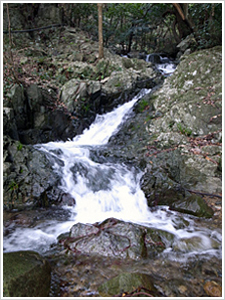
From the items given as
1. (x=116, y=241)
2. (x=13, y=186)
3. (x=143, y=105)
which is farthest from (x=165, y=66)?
(x=116, y=241)

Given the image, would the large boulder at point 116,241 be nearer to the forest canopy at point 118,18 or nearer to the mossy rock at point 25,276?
the mossy rock at point 25,276

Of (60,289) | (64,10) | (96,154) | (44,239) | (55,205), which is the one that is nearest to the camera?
(60,289)

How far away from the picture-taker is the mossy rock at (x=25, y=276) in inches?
83.1

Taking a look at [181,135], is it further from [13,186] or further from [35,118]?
[35,118]

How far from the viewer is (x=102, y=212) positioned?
4645 mm

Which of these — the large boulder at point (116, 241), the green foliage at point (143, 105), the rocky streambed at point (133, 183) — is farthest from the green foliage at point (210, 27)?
the large boulder at point (116, 241)

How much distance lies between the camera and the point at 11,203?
4398 millimetres

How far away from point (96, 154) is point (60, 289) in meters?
4.23

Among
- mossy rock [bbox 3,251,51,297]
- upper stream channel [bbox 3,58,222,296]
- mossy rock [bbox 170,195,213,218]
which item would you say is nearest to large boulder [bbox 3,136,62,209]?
upper stream channel [bbox 3,58,222,296]

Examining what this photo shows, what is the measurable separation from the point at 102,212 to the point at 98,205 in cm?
24

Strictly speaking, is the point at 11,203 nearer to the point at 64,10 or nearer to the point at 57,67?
the point at 57,67

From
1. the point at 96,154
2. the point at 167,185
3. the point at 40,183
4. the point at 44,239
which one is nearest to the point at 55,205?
the point at 40,183

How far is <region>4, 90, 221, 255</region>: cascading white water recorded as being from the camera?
3527mm

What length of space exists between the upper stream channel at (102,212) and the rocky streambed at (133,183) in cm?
3
